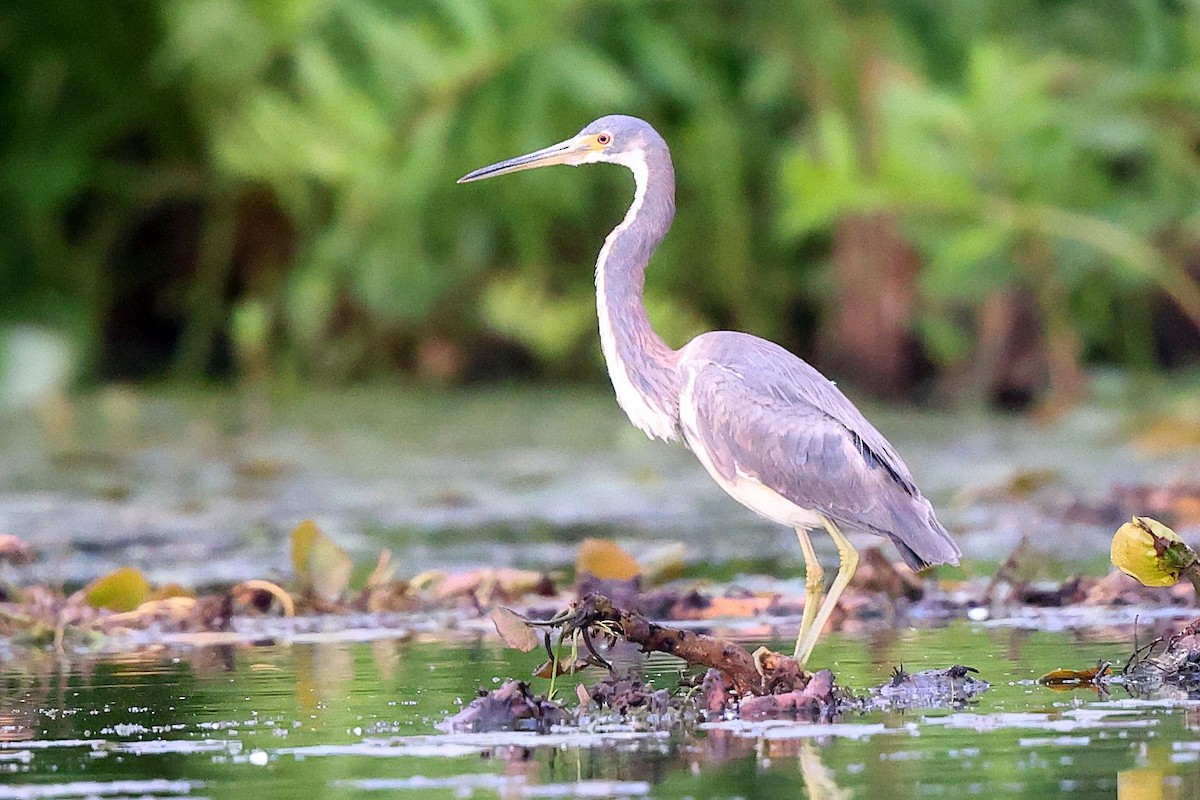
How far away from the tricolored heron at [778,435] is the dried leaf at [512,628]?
62 centimetres

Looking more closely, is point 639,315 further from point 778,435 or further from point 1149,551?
point 1149,551

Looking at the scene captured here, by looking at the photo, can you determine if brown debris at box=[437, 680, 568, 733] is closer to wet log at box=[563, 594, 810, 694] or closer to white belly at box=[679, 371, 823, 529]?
wet log at box=[563, 594, 810, 694]

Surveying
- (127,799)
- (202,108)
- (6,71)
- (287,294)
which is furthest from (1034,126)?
(127,799)

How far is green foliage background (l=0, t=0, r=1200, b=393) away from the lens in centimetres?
1103

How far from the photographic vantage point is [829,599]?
181 inches

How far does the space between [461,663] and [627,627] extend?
851 mm

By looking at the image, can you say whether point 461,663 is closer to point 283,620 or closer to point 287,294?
point 283,620

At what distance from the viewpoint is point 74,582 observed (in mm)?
6270

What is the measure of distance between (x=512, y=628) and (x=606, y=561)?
1673 millimetres

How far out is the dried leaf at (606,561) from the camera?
5684 mm

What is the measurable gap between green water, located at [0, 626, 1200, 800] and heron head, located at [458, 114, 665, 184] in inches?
50.1

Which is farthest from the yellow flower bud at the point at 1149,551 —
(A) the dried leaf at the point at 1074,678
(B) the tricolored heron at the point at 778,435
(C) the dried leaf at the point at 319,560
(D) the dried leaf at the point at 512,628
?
(C) the dried leaf at the point at 319,560

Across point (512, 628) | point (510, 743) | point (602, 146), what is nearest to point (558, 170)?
point (602, 146)

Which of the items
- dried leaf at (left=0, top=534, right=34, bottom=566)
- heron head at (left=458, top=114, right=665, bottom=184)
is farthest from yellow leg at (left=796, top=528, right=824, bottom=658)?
dried leaf at (left=0, top=534, right=34, bottom=566)
